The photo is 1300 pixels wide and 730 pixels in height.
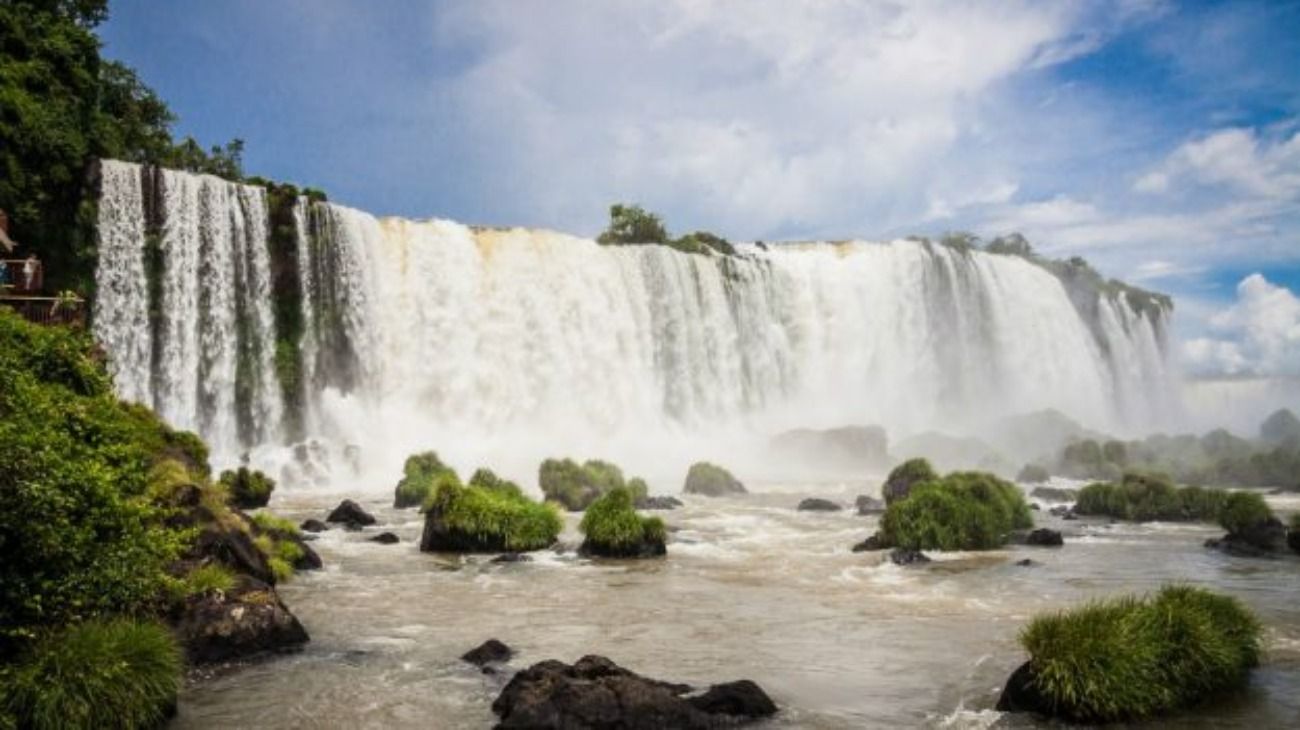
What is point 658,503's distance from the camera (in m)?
32.6

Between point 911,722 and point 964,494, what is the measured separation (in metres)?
15.3

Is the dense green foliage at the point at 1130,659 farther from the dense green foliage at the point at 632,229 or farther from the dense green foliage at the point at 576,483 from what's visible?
the dense green foliage at the point at 632,229

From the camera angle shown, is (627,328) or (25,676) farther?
(627,328)

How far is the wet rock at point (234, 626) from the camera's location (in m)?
11.2

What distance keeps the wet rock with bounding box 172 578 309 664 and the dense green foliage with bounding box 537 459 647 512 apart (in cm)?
1939

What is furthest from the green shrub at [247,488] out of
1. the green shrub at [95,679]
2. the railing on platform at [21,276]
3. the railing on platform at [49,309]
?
the green shrub at [95,679]

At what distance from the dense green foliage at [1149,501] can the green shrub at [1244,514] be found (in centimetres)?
561

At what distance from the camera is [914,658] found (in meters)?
11.9

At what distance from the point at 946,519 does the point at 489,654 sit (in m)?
14.2

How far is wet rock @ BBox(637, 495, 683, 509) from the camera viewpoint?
3211 cm

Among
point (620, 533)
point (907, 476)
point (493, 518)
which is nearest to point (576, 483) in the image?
point (493, 518)

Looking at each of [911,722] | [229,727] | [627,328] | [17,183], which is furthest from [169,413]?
[911,722]

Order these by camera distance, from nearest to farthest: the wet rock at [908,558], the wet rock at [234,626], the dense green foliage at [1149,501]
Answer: the wet rock at [234,626] → the wet rock at [908,558] → the dense green foliage at [1149,501]

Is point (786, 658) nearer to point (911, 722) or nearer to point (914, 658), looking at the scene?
point (914, 658)
